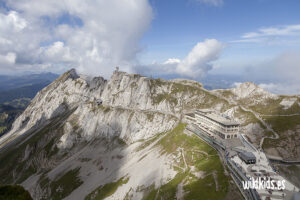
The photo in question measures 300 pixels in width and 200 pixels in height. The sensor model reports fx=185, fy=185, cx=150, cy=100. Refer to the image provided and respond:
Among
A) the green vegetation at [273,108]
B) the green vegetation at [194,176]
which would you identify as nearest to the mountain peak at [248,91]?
the green vegetation at [273,108]

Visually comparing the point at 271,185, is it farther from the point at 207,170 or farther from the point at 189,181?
the point at 189,181

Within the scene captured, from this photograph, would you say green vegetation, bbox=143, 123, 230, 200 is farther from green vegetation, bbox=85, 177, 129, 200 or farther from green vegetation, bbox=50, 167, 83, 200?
green vegetation, bbox=50, 167, 83, 200

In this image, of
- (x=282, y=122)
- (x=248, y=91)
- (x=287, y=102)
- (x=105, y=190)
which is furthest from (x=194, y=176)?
(x=248, y=91)

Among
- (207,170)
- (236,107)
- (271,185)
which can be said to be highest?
(236,107)

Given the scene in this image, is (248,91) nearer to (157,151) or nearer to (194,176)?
(157,151)

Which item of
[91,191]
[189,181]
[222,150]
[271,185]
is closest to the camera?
[271,185]

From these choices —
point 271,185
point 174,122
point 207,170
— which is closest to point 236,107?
point 174,122
